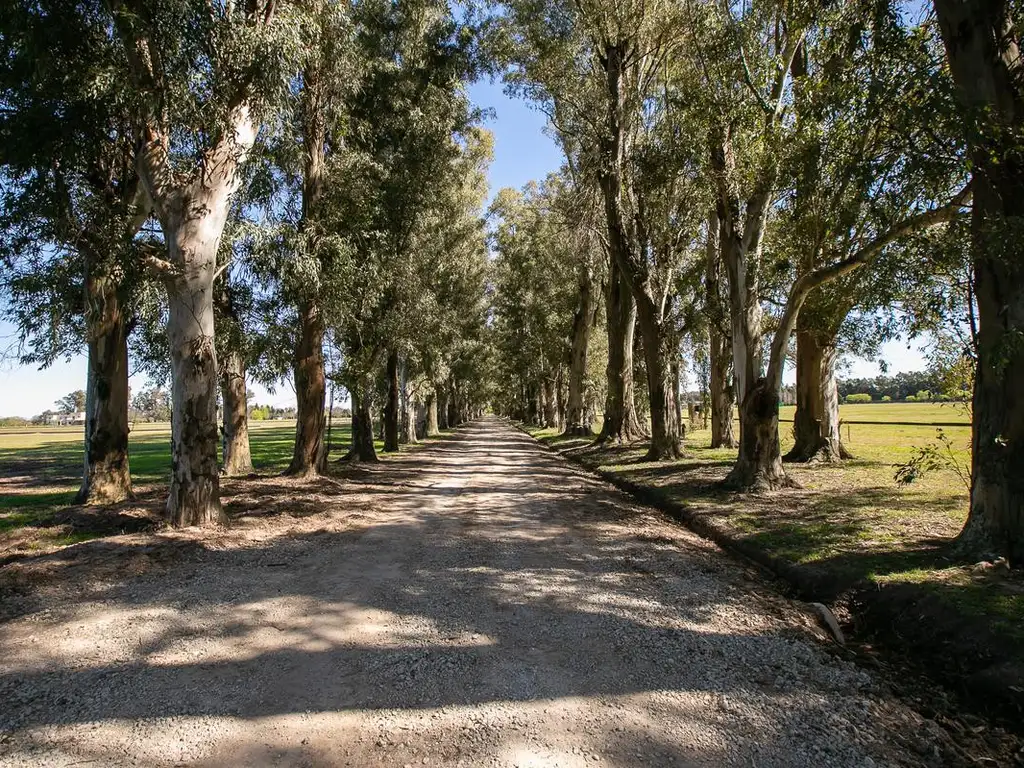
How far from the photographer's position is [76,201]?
11.1 metres

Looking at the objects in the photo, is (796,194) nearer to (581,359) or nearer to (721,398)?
(721,398)

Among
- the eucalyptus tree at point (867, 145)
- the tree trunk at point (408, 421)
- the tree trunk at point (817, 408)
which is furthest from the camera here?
the tree trunk at point (408, 421)

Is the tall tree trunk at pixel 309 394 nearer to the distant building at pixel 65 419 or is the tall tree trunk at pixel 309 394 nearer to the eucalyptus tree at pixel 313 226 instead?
the eucalyptus tree at pixel 313 226

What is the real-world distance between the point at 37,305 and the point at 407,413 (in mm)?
19259

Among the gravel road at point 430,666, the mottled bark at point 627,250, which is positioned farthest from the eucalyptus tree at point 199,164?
the mottled bark at point 627,250

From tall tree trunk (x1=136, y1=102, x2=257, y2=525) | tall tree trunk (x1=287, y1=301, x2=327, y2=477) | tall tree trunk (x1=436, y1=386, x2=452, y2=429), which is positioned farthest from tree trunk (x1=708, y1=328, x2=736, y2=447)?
tall tree trunk (x1=436, y1=386, x2=452, y2=429)

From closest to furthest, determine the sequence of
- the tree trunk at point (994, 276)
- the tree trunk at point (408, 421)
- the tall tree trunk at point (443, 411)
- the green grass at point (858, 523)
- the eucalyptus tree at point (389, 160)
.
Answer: the green grass at point (858, 523), the tree trunk at point (994, 276), the eucalyptus tree at point (389, 160), the tree trunk at point (408, 421), the tall tree trunk at point (443, 411)

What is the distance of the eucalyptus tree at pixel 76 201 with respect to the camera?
354 inches

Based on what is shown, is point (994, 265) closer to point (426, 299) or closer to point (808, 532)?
point (808, 532)

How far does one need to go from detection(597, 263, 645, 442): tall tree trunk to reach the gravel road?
682 inches

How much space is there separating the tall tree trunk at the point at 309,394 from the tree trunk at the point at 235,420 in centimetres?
205

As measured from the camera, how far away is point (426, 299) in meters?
19.9

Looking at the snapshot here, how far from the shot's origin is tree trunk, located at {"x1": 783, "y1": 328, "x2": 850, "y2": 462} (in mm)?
15828

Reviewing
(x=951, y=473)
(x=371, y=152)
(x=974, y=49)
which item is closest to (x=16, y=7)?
(x=371, y=152)
